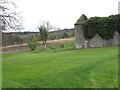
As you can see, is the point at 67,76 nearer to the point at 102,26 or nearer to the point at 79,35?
the point at 102,26

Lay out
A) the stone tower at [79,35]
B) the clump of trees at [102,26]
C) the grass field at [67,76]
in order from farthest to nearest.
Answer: the stone tower at [79,35], the clump of trees at [102,26], the grass field at [67,76]

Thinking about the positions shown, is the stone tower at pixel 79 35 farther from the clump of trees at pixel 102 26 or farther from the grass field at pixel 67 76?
the grass field at pixel 67 76

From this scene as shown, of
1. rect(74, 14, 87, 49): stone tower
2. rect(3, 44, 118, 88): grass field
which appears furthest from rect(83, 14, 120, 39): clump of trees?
rect(3, 44, 118, 88): grass field

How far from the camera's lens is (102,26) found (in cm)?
5609

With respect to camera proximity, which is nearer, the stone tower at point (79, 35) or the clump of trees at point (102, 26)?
the clump of trees at point (102, 26)

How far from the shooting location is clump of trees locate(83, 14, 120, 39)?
55.5 metres

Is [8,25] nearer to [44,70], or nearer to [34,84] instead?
[44,70]

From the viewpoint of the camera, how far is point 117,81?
23156 mm

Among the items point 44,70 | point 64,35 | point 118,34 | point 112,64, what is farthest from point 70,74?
point 64,35

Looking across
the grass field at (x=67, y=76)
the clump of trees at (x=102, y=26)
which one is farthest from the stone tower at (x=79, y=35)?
the grass field at (x=67, y=76)

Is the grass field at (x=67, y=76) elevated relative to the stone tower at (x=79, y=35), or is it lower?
lower

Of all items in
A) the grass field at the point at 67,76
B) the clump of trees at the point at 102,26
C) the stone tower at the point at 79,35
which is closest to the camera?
the grass field at the point at 67,76

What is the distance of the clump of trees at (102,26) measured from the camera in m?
55.5

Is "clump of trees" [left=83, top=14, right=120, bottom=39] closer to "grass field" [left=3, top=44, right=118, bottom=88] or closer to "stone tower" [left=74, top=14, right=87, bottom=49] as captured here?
"stone tower" [left=74, top=14, right=87, bottom=49]
